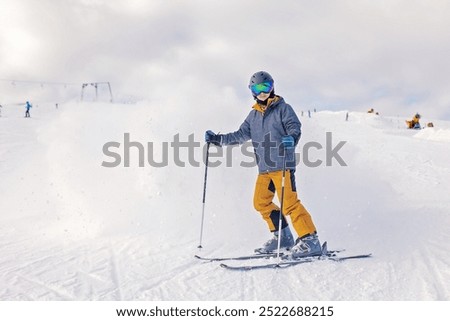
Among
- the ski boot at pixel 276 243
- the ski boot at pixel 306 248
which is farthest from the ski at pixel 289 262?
the ski boot at pixel 276 243

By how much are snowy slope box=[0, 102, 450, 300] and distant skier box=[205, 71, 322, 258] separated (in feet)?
1.24

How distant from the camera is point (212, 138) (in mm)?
4918

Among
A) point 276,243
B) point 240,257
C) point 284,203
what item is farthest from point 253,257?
point 284,203

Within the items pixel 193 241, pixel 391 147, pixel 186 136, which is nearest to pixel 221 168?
pixel 186 136

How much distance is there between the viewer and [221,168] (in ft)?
22.3

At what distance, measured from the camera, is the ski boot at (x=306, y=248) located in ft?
14.1

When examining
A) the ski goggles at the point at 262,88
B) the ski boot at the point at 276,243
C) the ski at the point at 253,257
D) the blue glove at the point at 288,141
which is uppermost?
the ski goggles at the point at 262,88

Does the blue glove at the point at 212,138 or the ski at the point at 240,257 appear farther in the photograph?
the blue glove at the point at 212,138

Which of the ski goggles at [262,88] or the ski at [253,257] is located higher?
the ski goggles at [262,88]

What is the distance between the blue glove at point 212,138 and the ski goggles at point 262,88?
2.75ft

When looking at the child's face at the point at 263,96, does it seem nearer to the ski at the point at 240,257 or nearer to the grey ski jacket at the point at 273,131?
the grey ski jacket at the point at 273,131

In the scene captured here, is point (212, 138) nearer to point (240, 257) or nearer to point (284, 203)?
point (284, 203)
